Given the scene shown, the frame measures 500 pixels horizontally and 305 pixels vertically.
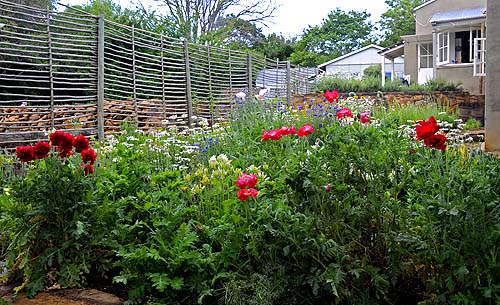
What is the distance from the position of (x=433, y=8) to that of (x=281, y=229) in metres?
20.8

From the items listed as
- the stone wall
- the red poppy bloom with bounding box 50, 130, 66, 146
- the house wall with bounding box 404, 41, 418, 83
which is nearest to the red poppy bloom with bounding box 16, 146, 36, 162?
the red poppy bloom with bounding box 50, 130, 66, 146

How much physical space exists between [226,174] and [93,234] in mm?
814

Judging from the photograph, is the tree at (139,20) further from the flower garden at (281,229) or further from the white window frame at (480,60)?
the flower garden at (281,229)

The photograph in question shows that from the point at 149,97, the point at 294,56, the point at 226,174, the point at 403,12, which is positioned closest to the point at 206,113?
the point at 149,97

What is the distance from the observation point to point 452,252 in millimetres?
2068

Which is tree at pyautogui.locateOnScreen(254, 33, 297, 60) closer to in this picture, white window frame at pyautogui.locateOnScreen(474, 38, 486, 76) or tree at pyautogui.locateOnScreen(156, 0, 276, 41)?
tree at pyautogui.locateOnScreen(156, 0, 276, 41)

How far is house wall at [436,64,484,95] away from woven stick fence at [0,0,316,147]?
22.8 ft

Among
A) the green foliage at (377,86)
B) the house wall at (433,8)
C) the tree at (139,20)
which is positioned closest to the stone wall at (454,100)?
the green foliage at (377,86)

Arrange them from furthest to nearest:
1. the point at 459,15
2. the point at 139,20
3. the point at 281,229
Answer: the point at 459,15 → the point at 139,20 → the point at 281,229

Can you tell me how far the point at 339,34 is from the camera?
4809cm

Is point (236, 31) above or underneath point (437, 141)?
above

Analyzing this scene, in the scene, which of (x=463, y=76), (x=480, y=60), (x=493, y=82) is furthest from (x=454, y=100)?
(x=493, y=82)

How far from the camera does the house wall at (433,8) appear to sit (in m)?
19.7

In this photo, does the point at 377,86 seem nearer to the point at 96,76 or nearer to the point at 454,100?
the point at 454,100
